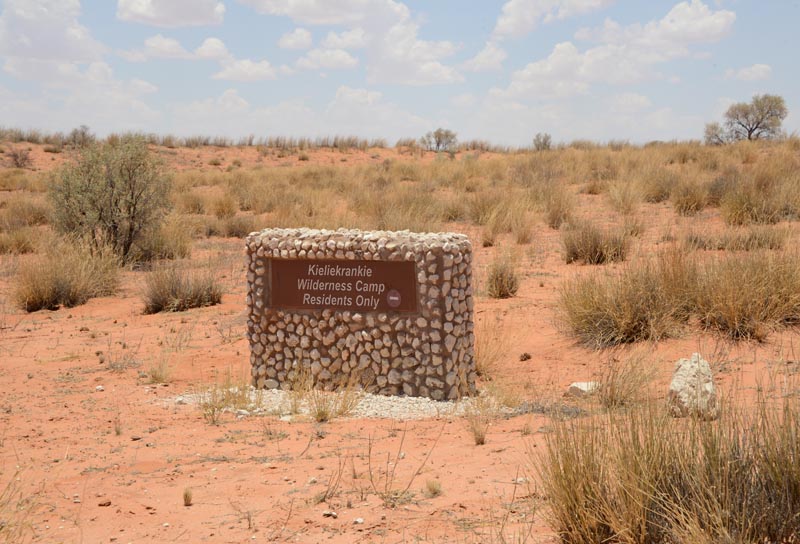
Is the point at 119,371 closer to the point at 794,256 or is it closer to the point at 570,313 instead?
the point at 570,313

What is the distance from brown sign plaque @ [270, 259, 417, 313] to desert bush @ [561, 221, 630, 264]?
592 cm

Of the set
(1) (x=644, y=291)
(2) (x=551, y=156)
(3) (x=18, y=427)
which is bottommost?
(3) (x=18, y=427)

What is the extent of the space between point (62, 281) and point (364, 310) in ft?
22.8

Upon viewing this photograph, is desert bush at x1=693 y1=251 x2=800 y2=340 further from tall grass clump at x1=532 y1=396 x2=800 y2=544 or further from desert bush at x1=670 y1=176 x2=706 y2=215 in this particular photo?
desert bush at x1=670 y1=176 x2=706 y2=215

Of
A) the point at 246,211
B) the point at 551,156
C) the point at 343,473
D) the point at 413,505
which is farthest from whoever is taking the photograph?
the point at 551,156

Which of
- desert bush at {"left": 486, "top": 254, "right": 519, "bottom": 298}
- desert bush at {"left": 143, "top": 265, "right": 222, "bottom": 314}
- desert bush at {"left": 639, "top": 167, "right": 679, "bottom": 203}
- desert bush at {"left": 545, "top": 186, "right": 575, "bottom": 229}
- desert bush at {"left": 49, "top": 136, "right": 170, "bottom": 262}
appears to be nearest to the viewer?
desert bush at {"left": 486, "top": 254, "right": 519, "bottom": 298}

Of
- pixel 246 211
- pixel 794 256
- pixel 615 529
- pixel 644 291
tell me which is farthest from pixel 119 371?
pixel 246 211

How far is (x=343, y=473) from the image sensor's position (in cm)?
540

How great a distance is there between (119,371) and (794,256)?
7.32 meters

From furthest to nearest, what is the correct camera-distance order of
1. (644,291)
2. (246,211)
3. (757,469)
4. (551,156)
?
(551,156) → (246,211) → (644,291) → (757,469)

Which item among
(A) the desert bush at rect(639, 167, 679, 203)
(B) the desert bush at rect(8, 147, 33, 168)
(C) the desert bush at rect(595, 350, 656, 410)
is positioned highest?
(B) the desert bush at rect(8, 147, 33, 168)

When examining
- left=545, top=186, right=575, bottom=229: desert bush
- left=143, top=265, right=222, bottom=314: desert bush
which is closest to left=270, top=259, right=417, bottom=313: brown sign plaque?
left=143, top=265, right=222, bottom=314: desert bush

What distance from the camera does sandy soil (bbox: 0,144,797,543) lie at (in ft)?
15.3

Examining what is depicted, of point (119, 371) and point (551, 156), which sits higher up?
point (551, 156)
